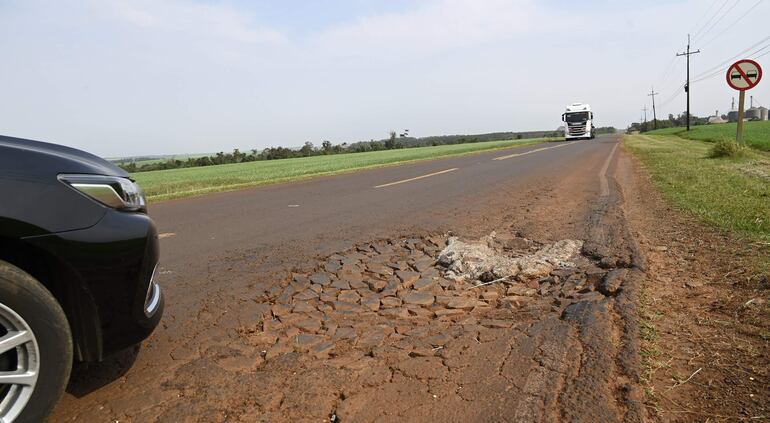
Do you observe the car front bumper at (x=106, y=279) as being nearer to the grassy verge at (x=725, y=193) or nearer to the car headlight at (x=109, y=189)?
the car headlight at (x=109, y=189)

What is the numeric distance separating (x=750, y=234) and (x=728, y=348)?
2849 mm

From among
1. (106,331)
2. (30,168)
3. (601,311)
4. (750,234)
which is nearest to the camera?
(30,168)

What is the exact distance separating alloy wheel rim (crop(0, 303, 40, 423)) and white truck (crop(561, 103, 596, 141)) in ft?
152

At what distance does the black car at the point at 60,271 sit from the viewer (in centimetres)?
186

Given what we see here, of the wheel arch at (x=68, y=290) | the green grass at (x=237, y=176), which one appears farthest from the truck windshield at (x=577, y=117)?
the wheel arch at (x=68, y=290)

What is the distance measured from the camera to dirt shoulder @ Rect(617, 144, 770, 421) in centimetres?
207

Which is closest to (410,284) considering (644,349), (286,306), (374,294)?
(374,294)

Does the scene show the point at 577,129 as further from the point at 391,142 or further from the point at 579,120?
the point at 391,142

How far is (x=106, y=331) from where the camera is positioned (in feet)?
7.05

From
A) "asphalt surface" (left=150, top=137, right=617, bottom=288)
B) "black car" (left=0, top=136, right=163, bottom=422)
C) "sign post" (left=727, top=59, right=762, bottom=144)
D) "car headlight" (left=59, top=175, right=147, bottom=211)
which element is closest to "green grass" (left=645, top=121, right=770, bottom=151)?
"sign post" (left=727, top=59, right=762, bottom=144)

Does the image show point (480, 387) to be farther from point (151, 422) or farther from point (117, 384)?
point (117, 384)

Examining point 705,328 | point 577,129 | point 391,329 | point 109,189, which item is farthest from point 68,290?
point 577,129

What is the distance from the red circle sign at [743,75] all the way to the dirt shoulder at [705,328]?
9.86m

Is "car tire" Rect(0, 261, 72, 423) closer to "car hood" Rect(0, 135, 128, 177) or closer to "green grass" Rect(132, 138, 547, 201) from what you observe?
"car hood" Rect(0, 135, 128, 177)
